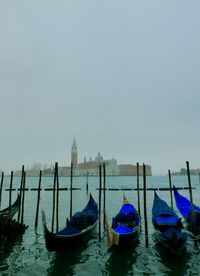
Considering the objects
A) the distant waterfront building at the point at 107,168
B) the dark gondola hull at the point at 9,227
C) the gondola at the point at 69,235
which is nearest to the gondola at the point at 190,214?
the gondola at the point at 69,235

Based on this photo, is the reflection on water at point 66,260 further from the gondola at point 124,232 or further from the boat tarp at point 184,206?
the boat tarp at point 184,206

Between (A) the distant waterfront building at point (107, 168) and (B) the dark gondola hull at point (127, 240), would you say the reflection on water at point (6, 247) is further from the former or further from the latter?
(A) the distant waterfront building at point (107, 168)

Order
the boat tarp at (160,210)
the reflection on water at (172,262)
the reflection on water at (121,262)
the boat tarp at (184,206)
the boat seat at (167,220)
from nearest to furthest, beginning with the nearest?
1. the reflection on water at (172,262)
2. the reflection on water at (121,262)
3. the boat seat at (167,220)
4. the boat tarp at (160,210)
5. the boat tarp at (184,206)

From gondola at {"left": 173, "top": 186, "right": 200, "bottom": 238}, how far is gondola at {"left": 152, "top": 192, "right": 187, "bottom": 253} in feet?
2.12

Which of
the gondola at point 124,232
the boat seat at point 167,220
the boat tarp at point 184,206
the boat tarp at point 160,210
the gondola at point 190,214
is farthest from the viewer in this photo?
the boat tarp at point 184,206

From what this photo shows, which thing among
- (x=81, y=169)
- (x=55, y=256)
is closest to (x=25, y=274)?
(x=55, y=256)

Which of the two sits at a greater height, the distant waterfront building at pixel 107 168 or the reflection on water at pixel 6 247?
the distant waterfront building at pixel 107 168

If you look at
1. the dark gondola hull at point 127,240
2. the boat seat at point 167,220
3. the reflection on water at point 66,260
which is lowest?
the reflection on water at point 66,260

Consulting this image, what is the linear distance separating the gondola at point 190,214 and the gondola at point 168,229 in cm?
65

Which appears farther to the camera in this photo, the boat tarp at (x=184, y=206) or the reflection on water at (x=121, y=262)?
the boat tarp at (x=184, y=206)

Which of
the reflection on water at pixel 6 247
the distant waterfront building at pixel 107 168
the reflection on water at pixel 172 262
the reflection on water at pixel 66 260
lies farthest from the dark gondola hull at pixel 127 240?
the distant waterfront building at pixel 107 168

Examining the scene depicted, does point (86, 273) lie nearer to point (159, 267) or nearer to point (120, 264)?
point (120, 264)

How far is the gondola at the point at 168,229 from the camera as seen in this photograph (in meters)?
9.27

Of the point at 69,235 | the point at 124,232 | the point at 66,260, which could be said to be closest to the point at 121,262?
the point at 124,232
